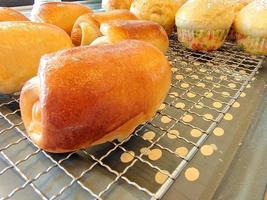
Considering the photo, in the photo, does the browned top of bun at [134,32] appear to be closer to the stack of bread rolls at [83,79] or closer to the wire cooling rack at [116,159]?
the stack of bread rolls at [83,79]

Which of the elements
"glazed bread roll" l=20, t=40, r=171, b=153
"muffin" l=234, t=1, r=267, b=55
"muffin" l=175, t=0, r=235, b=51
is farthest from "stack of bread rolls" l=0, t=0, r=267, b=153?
"muffin" l=234, t=1, r=267, b=55

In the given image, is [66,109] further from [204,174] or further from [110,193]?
[204,174]

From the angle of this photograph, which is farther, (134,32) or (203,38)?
(203,38)

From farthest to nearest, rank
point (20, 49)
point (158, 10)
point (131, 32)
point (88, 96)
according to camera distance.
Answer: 1. point (158, 10)
2. point (131, 32)
3. point (20, 49)
4. point (88, 96)

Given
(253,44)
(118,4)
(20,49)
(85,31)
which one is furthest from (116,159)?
(118,4)

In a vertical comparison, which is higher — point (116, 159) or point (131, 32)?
point (131, 32)

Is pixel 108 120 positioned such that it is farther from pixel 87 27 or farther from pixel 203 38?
pixel 203 38
